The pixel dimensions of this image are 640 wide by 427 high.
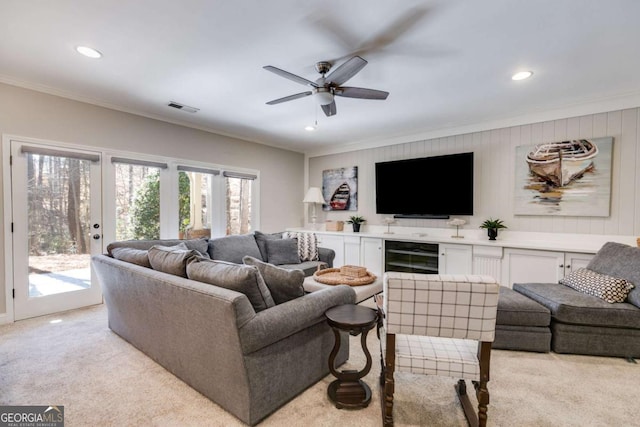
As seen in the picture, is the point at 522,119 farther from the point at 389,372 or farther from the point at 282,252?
the point at 389,372

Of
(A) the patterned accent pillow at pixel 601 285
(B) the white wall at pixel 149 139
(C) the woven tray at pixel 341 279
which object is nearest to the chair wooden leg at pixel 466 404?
(C) the woven tray at pixel 341 279

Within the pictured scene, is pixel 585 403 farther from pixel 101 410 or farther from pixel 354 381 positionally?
pixel 101 410

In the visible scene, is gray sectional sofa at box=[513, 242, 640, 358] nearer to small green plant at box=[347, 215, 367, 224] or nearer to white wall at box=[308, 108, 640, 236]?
white wall at box=[308, 108, 640, 236]

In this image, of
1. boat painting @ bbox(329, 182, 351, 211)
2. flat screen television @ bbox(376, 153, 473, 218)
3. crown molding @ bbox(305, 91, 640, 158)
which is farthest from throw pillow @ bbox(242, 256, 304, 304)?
boat painting @ bbox(329, 182, 351, 211)

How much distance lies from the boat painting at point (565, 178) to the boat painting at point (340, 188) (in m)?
2.64

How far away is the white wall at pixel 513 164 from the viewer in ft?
10.9

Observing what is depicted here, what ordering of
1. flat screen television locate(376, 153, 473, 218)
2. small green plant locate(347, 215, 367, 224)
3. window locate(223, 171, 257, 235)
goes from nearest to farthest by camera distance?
flat screen television locate(376, 153, 473, 218) < window locate(223, 171, 257, 235) < small green plant locate(347, 215, 367, 224)

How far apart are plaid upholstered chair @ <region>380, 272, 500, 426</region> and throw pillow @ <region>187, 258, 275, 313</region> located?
29.4 inches

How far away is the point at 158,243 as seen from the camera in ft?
11.2

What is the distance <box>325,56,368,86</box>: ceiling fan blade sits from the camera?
2.15m

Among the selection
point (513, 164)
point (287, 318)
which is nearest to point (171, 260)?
point (287, 318)

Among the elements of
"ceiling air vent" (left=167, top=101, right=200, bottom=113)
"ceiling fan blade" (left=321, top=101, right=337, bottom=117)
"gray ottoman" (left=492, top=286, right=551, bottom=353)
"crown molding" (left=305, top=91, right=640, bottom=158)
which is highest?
"ceiling air vent" (left=167, top=101, right=200, bottom=113)

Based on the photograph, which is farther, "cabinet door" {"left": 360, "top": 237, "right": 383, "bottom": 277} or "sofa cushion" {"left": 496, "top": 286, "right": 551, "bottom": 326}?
"cabinet door" {"left": 360, "top": 237, "right": 383, "bottom": 277}

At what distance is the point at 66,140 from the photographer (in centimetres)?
339
